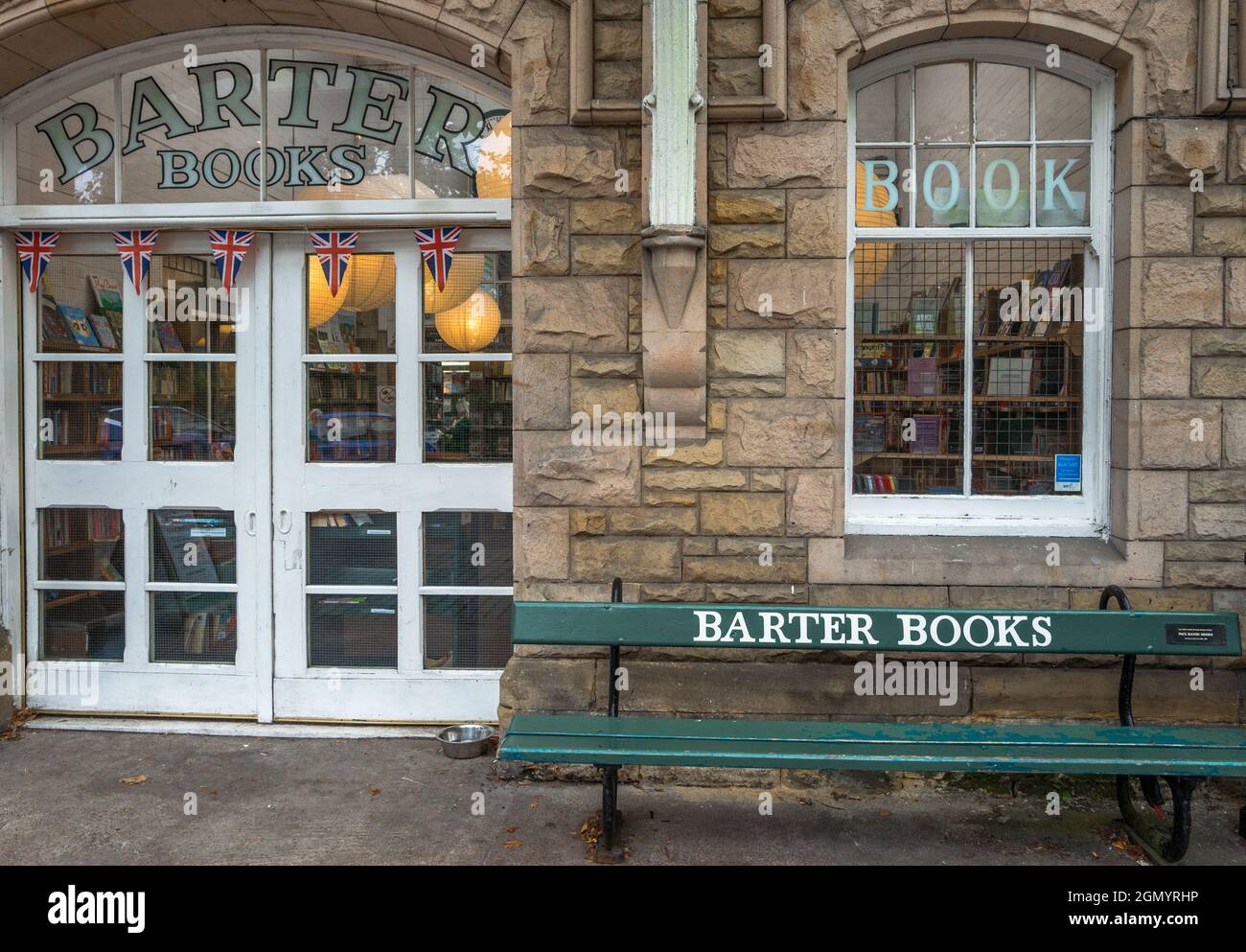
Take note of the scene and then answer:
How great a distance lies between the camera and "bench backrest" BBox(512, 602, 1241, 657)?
3.75 metres

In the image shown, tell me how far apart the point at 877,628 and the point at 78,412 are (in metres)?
4.47

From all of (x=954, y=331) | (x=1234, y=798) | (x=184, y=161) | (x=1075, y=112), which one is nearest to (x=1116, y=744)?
(x=1234, y=798)

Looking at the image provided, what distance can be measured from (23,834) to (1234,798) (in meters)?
5.31

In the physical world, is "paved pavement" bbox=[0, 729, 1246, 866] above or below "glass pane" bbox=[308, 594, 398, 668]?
below

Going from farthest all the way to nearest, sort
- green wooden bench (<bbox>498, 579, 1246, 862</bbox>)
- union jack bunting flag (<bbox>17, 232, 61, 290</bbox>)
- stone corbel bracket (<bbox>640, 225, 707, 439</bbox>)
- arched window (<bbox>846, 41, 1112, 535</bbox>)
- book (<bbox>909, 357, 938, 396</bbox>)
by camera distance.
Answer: union jack bunting flag (<bbox>17, 232, 61, 290</bbox>) → book (<bbox>909, 357, 938, 396</bbox>) → arched window (<bbox>846, 41, 1112, 535</bbox>) → stone corbel bracket (<bbox>640, 225, 707, 439</bbox>) → green wooden bench (<bbox>498, 579, 1246, 862</bbox>)

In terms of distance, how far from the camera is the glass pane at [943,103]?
4.56m

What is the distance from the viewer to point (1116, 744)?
3580mm

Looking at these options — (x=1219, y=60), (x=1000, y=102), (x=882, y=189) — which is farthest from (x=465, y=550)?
(x=1219, y=60)

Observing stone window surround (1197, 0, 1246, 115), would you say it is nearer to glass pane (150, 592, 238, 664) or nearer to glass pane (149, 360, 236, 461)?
glass pane (149, 360, 236, 461)

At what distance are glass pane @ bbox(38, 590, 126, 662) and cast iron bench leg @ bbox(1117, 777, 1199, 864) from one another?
16.8ft

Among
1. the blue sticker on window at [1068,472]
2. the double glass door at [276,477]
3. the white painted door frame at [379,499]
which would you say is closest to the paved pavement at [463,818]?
the white painted door frame at [379,499]

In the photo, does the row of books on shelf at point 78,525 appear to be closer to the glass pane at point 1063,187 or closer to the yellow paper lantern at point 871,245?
the yellow paper lantern at point 871,245

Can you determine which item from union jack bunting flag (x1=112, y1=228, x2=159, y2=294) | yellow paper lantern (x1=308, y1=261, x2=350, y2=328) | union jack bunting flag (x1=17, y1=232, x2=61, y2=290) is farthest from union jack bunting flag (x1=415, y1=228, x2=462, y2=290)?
union jack bunting flag (x1=17, y1=232, x2=61, y2=290)

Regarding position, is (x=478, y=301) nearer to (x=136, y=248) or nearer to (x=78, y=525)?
(x=136, y=248)
